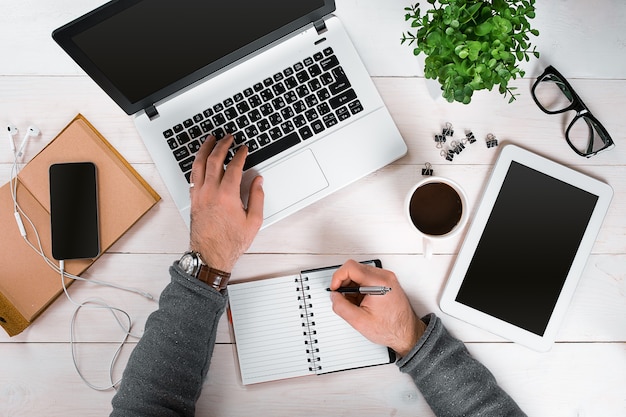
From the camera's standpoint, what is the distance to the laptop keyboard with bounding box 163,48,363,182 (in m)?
0.95

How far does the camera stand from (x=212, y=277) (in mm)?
914

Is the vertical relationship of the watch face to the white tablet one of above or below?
above

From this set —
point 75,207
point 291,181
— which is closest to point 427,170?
point 291,181

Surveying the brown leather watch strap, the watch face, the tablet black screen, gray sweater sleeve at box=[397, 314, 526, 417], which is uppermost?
the watch face

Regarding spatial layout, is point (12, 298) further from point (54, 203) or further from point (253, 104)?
point (253, 104)

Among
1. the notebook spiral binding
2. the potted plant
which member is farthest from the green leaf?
the notebook spiral binding

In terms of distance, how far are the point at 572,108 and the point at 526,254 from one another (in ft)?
1.02

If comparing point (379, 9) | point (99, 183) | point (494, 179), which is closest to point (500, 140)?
point (494, 179)

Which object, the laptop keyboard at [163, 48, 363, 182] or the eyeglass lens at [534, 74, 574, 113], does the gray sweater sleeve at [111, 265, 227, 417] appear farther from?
the eyeglass lens at [534, 74, 574, 113]

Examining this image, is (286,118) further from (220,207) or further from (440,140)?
(440,140)

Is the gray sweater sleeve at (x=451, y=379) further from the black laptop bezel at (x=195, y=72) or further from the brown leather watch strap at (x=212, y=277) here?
the black laptop bezel at (x=195, y=72)

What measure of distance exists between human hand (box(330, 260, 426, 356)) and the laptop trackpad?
6.7 inches

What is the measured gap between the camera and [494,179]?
38.4 inches

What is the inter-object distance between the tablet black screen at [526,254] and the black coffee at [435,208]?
0.10 meters
